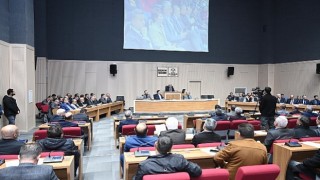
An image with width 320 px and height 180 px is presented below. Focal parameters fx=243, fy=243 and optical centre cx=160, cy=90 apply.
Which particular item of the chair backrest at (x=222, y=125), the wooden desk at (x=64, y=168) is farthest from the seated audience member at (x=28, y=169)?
the chair backrest at (x=222, y=125)

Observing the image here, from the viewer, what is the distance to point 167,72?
Result: 1552cm

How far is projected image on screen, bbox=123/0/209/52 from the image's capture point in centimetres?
1431

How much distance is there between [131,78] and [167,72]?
232 centimetres

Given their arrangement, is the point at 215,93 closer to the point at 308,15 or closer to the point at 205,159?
the point at 308,15

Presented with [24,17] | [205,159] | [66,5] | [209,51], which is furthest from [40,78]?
[205,159]

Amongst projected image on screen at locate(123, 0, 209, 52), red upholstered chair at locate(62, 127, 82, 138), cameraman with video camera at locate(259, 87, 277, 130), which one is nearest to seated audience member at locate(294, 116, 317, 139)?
cameraman with video camera at locate(259, 87, 277, 130)

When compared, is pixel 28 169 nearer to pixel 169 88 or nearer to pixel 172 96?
pixel 172 96

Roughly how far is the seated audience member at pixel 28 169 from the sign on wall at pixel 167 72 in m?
13.4

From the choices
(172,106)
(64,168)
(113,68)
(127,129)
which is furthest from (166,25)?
(64,168)

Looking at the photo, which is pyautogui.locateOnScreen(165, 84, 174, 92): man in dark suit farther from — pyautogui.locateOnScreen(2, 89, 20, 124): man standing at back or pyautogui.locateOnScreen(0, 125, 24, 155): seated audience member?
pyautogui.locateOnScreen(0, 125, 24, 155): seated audience member

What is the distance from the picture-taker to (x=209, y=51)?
642 inches

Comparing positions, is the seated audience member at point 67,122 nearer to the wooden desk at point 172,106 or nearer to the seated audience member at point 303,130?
the seated audience member at point 303,130

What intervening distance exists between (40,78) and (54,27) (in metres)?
3.12

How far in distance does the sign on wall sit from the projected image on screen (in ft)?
4.21
